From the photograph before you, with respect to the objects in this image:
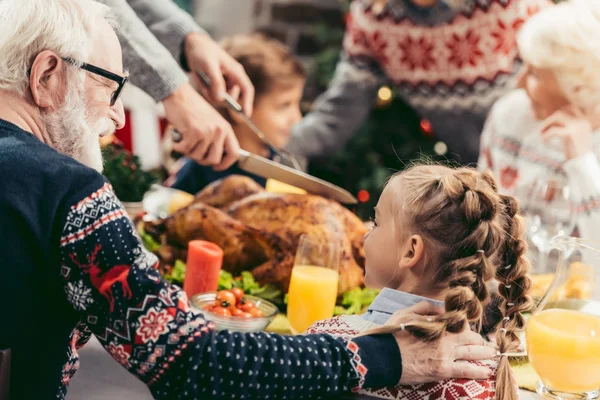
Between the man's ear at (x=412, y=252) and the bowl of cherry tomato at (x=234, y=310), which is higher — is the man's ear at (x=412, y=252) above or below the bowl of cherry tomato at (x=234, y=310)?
above

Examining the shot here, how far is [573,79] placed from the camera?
2131mm

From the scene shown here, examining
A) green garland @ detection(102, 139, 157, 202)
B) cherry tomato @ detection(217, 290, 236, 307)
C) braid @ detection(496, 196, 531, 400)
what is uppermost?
braid @ detection(496, 196, 531, 400)

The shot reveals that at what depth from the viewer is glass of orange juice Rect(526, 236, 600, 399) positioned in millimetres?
1181

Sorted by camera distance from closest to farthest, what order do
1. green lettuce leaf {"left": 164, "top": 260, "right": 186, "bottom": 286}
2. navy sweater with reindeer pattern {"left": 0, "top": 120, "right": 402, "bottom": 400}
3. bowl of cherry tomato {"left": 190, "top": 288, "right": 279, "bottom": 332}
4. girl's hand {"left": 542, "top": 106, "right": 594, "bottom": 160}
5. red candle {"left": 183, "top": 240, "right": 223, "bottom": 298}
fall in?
1. navy sweater with reindeer pattern {"left": 0, "top": 120, "right": 402, "bottom": 400}
2. bowl of cherry tomato {"left": 190, "top": 288, "right": 279, "bottom": 332}
3. red candle {"left": 183, "top": 240, "right": 223, "bottom": 298}
4. green lettuce leaf {"left": 164, "top": 260, "right": 186, "bottom": 286}
5. girl's hand {"left": 542, "top": 106, "right": 594, "bottom": 160}

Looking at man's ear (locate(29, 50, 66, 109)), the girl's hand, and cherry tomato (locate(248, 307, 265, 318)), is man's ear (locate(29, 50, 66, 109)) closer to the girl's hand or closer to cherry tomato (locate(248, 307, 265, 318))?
cherry tomato (locate(248, 307, 265, 318))

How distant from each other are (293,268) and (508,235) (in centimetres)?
58

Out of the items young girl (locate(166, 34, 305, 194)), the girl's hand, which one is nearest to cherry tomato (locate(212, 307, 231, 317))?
the girl's hand

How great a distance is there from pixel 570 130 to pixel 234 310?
1.18m

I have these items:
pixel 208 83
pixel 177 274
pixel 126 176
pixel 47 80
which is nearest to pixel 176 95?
pixel 208 83

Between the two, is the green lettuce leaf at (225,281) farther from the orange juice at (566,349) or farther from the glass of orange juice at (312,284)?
the orange juice at (566,349)

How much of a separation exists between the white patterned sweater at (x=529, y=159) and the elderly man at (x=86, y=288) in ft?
3.23

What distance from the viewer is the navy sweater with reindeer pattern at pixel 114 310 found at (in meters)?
1.00

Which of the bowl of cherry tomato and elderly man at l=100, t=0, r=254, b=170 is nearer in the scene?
the bowl of cherry tomato

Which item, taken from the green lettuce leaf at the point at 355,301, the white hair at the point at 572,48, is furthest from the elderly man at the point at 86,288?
the white hair at the point at 572,48
